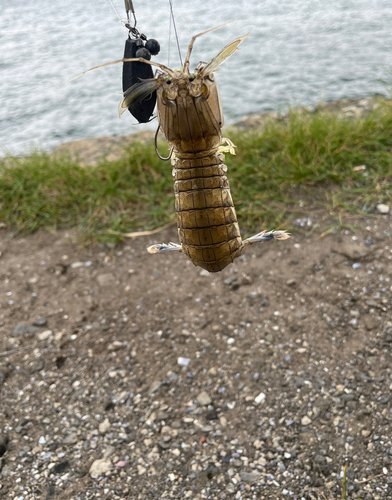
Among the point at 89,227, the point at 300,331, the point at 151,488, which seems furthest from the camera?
the point at 89,227

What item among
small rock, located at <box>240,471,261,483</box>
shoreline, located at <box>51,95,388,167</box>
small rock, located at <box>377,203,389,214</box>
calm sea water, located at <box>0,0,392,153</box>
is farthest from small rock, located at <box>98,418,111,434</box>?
calm sea water, located at <box>0,0,392,153</box>

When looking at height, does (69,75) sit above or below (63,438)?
above

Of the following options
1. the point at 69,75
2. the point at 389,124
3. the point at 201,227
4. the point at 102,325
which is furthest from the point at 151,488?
the point at 69,75

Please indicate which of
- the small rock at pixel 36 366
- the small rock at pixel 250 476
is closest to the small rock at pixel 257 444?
the small rock at pixel 250 476

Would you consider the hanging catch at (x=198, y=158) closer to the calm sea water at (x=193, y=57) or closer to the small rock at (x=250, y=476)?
the small rock at (x=250, y=476)

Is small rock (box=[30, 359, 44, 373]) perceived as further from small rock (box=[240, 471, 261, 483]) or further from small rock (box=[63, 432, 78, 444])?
small rock (box=[240, 471, 261, 483])

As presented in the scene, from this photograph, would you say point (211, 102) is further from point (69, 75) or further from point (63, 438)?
point (69, 75)
